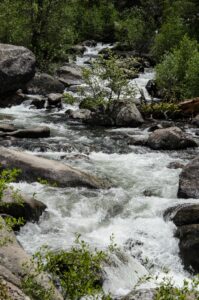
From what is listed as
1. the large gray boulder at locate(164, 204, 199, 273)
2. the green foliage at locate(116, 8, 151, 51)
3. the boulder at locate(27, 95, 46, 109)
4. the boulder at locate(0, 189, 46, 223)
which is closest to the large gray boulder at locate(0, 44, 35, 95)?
the boulder at locate(27, 95, 46, 109)

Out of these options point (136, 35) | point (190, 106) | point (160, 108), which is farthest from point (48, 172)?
point (136, 35)

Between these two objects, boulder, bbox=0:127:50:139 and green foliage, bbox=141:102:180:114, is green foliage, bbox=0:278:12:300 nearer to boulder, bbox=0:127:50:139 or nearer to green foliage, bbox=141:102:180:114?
boulder, bbox=0:127:50:139

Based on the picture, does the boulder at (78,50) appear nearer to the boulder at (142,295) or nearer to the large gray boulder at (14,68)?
the large gray boulder at (14,68)

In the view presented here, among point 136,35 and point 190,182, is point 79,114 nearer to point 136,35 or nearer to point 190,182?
point 190,182

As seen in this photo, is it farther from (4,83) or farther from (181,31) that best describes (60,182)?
(181,31)

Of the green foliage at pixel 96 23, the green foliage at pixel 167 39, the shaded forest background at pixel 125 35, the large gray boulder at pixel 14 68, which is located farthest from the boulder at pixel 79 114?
the green foliage at pixel 96 23

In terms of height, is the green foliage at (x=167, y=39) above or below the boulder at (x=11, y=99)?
above

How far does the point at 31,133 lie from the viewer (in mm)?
Answer: 23875

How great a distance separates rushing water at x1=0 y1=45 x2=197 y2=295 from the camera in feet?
40.2

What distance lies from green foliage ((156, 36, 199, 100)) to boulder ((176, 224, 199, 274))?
1981 centimetres

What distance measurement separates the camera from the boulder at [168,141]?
2288cm

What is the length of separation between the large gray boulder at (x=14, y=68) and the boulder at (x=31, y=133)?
372 inches

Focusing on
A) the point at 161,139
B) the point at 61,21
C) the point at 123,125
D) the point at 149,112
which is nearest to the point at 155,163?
the point at 161,139

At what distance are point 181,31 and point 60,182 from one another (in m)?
35.4
